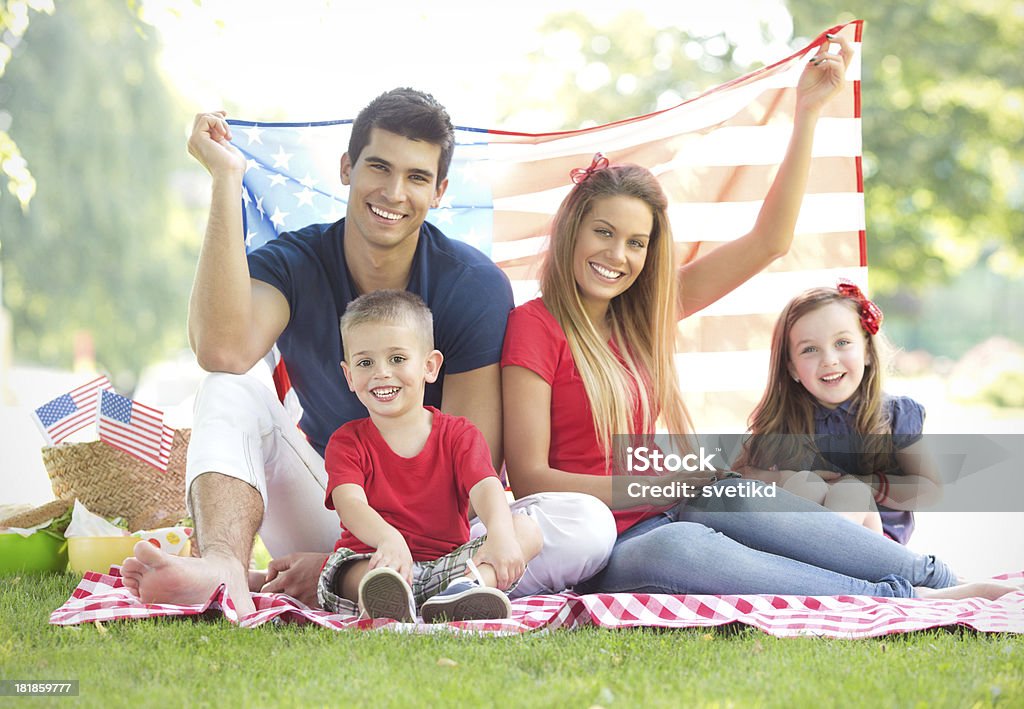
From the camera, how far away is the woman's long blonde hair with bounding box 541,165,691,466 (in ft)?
9.43

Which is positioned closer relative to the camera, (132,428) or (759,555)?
(759,555)

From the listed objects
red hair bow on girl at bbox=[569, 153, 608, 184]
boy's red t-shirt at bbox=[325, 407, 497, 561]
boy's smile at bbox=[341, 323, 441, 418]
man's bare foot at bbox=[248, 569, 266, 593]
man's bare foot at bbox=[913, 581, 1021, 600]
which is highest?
red hair bow on girl at bbox=[569, 153, 608, 184]

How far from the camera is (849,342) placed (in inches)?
117

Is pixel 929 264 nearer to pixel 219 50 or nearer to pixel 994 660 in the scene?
pixel 219 50

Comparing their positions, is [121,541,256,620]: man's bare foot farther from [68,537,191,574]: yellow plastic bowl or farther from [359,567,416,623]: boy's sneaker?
[68,537,191,574]: yellow plastic bowl

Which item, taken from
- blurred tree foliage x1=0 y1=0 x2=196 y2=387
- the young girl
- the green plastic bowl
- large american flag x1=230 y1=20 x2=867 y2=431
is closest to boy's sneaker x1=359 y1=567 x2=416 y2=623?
large american flag x1=230 y1=20 x2=867 y2=431

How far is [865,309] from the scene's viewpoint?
3027mm

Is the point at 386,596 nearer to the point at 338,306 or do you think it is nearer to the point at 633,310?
the point at 338,306

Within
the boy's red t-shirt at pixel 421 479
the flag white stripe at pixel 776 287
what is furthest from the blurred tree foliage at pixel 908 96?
the boy's red t-shirt at pixel 421 479

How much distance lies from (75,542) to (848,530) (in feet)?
7.43

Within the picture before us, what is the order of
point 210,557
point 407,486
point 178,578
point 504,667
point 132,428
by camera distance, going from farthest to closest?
point 132,428
point 407,486
point 210,557
point 178,578
point 504,667

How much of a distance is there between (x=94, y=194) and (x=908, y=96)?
1045cm

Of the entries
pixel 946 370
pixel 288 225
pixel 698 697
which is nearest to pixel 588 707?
pixel 698 697

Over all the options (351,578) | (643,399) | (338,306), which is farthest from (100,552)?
(643,399)
